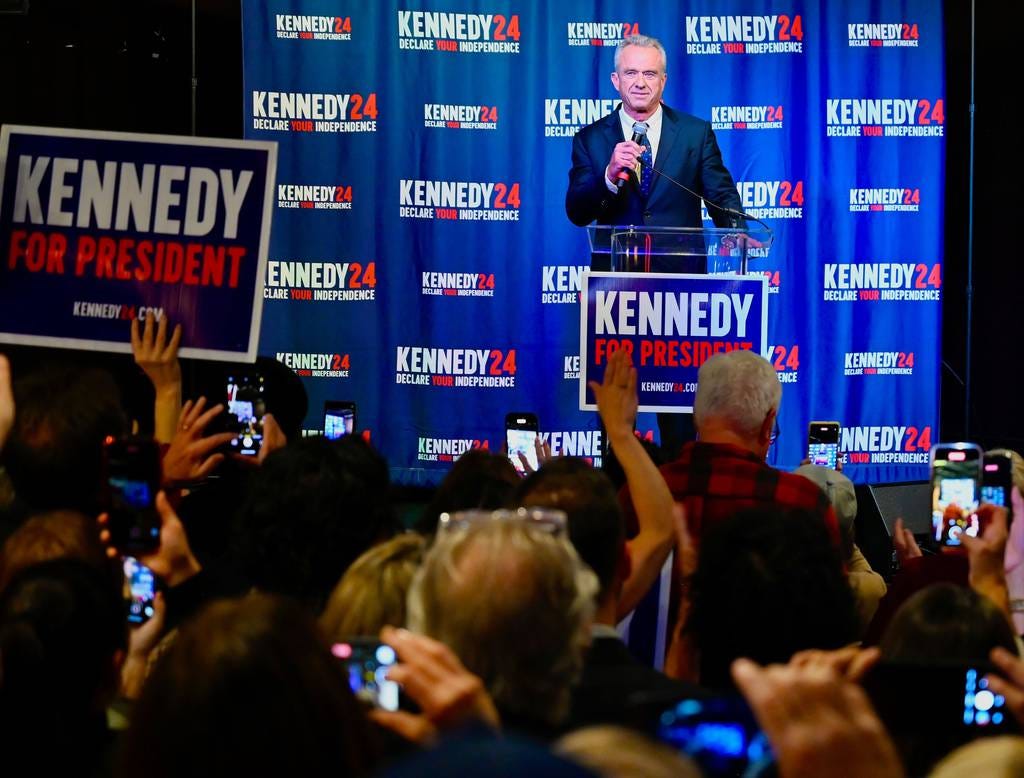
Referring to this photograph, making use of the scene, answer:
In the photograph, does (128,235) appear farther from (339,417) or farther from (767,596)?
(339,417)

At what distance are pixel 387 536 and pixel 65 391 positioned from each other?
30.3 inches

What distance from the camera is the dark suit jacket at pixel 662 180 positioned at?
746cm

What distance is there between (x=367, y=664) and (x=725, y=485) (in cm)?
172

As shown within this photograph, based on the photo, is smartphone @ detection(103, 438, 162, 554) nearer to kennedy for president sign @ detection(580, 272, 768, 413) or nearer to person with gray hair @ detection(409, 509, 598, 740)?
person with gray hair @ detection(409, 509, 598, 740)

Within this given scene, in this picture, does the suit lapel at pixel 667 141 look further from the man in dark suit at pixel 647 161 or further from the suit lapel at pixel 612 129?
the suit lapel at pixel 612 129

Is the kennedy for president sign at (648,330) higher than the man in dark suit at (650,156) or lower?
lower

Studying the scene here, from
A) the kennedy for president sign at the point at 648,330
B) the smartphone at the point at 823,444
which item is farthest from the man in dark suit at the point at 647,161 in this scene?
the kennedy for president sign at the point at 648,330

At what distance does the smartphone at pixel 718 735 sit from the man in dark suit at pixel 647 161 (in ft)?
20.0

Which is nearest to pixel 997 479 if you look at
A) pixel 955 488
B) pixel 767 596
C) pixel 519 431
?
pixel 955 488

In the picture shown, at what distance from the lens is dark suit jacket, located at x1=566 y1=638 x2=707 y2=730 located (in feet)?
5.85

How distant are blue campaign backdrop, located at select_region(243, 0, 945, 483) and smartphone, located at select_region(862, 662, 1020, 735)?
666cm

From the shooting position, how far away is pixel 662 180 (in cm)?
767

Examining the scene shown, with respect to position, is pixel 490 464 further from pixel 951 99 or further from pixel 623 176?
pixel 951 99

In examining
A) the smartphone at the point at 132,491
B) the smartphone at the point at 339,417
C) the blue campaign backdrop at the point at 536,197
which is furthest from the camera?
the blue campaign backdrop at the point at 536,197
